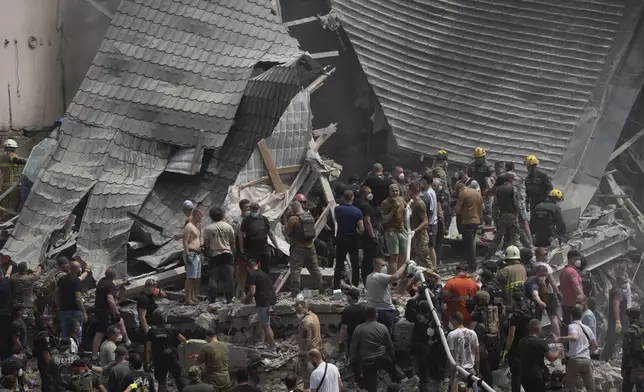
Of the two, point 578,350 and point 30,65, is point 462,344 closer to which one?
point 578,350

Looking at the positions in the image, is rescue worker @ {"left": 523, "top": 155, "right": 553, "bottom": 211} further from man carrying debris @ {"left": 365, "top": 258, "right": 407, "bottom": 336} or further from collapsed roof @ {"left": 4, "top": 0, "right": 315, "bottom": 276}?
man carrying debris @ {"left": 365, "top": 258, "right": 407, "bottom": 336}

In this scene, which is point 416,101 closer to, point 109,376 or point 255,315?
point 255,315

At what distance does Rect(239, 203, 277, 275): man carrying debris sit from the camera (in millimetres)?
23672

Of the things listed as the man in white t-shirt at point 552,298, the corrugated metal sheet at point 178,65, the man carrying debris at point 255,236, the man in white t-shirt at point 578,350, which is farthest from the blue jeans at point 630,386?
the corrugated metal sheet at point 178,65

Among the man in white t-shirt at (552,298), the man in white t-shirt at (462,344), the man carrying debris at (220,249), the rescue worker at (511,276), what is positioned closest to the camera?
the man in white t-shirt at (462,344)

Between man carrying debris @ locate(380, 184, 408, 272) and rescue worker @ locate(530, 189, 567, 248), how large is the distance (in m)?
2.55

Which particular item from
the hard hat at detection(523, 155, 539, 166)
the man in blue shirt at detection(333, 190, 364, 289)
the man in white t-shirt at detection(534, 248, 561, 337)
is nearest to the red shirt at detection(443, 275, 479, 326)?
the man in white t-shirt at detection(534, 248, 561, 337)

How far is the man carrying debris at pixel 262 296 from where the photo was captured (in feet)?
75.6

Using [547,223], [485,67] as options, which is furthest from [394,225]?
[485,67]

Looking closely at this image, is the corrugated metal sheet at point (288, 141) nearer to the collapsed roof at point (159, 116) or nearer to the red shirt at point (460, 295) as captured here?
the collapsed roof at point (159, 116)

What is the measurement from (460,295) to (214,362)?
3284 mm

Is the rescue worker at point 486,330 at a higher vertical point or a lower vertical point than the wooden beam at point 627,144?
lower

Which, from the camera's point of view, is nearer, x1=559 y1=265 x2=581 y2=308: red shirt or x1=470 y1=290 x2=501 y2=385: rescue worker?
x1=470 y1=290 x2=501 y2=385: rescue worker

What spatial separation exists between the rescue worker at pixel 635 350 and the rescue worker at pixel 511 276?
148 cm
